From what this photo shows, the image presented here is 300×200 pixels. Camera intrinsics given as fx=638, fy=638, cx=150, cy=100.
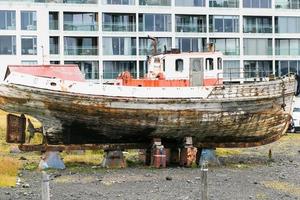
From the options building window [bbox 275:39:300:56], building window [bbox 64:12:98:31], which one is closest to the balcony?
building window [bbox 275:39:300:56]

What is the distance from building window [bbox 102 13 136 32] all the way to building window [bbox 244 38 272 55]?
1176cm

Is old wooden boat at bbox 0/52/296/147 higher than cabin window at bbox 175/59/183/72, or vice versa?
cabin window at bbox 175/59/183/72

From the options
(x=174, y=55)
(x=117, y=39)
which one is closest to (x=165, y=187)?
(x=174, y=55)

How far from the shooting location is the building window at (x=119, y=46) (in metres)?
58.6

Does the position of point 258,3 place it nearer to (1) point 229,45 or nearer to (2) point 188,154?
(1) point 229,45

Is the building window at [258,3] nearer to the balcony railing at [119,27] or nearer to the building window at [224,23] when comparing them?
the building window at [224,23]

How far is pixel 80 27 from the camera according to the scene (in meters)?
58.4

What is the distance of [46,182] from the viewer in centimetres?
1095

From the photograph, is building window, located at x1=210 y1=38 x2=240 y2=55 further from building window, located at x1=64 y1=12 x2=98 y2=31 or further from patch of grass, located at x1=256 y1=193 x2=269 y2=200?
patch of grass, located at x1=256 y1=193 x2=269 y2=200

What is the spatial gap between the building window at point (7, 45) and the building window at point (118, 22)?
8318 millimetres

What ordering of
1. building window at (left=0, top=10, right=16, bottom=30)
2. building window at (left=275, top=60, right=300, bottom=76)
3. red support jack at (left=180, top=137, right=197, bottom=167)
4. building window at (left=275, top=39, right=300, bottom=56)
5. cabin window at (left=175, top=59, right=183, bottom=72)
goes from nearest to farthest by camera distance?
red support jack at (left=180, top=137, right=197, bottom=167), cabin window at (left=175, top=59, right=183, bottom=72), building window at (left=0, top=10, right=16, bottom=30), building window at (left=275, top=60, right=300, bottom=76), building window at (left=275, top=39, right=300, bottom=56)

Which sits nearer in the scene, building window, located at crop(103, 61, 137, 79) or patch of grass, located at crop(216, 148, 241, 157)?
patch of grass, located at crop(216, 148, 241, 157)

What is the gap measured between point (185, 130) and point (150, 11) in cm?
3599

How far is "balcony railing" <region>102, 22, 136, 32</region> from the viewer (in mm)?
58750
